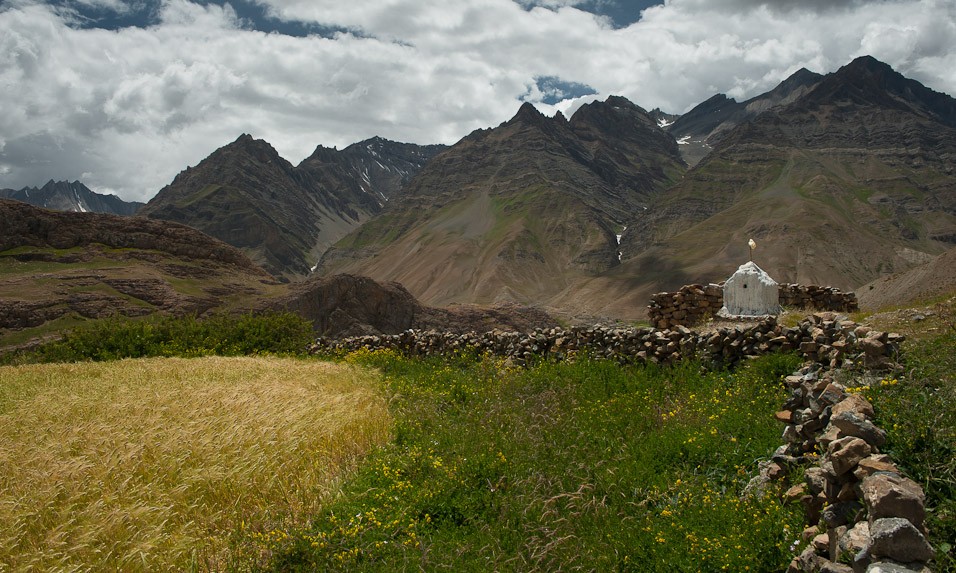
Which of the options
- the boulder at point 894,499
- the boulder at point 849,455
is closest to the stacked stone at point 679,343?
the boulder at point 849,455

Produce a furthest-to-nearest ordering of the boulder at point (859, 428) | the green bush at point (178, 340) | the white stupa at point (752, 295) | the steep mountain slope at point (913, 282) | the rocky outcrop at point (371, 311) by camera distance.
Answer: the rocky outcrop at point (371, 311) → the steep mountain slope at point (913, 282) → the green bush at point (178, 340) → the white stupa at point (752, 295) → the boulder at point (859, 428)

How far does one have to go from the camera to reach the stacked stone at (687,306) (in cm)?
1914

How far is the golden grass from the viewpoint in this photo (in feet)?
17.8

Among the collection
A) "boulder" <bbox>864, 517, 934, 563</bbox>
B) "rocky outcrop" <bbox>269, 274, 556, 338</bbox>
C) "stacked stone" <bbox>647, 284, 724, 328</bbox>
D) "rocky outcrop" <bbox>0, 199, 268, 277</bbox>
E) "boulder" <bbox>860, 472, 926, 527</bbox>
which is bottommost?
"rocky outcrop" <bbox>269, 274, 556, 338</bbox>

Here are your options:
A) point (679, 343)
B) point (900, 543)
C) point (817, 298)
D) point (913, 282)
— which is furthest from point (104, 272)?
point (913, 282)

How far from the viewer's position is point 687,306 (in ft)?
63.1

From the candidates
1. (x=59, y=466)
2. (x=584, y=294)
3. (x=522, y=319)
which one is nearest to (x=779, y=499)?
(x=59, y=466)

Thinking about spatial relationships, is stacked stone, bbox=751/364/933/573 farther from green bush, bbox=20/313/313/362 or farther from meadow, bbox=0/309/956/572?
green bush, bbox=20/313/313/362

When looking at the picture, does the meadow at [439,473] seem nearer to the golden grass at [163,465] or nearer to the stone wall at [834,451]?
Result: the golden grass at [163,465]

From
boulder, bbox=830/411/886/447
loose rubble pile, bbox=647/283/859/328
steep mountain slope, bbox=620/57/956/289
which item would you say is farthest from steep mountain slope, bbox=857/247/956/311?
steep mountain slope, bbox=620/57/956/289

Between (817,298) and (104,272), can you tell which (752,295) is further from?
(104,272)

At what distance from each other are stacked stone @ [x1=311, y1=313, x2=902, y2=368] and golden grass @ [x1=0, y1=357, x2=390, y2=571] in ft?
16.0

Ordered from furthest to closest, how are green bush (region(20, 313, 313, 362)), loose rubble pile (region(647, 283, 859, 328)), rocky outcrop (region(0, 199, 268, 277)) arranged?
rocky outcrop (region(0, 199, 268, 277))
green bush (region(20, 313, 313, 362))
loose rubble pile (region(647, 283, 859, 328))

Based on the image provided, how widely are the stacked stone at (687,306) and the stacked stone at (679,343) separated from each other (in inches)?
227
